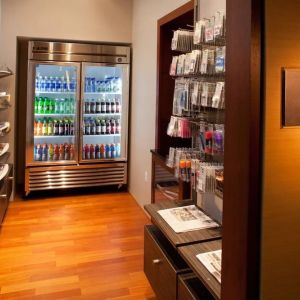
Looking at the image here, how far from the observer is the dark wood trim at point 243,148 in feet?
3.54

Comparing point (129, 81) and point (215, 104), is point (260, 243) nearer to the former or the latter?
point (215, 104)

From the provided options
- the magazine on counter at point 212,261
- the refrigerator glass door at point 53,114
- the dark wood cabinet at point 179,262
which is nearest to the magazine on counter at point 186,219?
the dark wood cabinet at point 179,262

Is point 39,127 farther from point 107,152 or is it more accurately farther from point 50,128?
point 107,152

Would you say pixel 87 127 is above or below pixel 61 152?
above

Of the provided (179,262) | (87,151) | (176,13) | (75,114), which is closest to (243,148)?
(179,262)

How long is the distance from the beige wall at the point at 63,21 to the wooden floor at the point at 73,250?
118 cm

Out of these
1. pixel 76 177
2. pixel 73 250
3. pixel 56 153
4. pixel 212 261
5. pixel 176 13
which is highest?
pixel 176 13

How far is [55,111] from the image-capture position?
4.70 metres

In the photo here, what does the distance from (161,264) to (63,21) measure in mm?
3562

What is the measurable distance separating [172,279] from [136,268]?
1021mm

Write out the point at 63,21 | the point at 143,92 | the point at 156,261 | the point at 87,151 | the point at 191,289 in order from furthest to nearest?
the point at 87,151 → the point at 63,21 → the point at 143,92 → the point at 156,261 → the point at 191,289

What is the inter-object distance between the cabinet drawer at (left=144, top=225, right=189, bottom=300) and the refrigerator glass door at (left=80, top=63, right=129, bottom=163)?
2.62 metres

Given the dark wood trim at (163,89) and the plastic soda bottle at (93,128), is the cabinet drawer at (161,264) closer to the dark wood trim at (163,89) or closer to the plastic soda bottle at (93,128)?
the dark wood trim at (163,89)

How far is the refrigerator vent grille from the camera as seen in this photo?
4.54 meters
